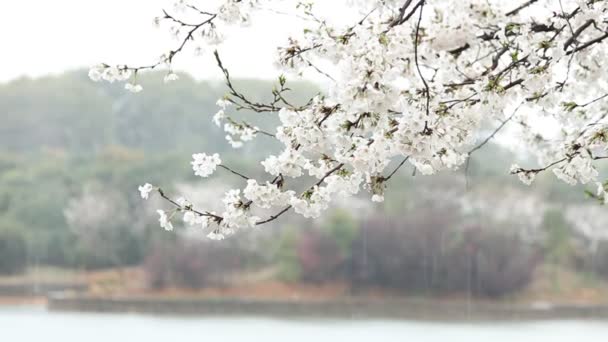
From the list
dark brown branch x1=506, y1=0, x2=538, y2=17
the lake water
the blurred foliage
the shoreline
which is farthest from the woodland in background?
dark brown branch x1=506, y1=0, x2=538, y2=17

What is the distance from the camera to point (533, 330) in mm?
14352

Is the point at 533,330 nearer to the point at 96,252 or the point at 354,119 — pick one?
the point at 96,252

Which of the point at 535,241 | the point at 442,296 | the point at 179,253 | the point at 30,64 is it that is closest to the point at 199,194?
the point at 179,253

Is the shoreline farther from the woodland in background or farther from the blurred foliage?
the blurred foliage

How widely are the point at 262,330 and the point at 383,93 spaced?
12.7 m

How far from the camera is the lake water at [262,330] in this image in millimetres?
12773

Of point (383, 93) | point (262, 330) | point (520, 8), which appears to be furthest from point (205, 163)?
point (262, 330)

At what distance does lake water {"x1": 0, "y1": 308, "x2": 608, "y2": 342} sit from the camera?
41.9 feet

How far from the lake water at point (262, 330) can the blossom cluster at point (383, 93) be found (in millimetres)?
10867

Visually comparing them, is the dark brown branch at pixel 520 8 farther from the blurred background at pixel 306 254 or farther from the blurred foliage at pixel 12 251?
the blurred foliage at pixel 12 251

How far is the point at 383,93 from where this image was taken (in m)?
1.50

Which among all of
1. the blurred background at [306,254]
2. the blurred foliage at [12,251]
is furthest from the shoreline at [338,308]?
the blurred foliage at [12,251]

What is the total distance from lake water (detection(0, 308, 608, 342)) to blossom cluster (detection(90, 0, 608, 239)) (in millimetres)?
10867

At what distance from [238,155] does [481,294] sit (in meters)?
6.43
